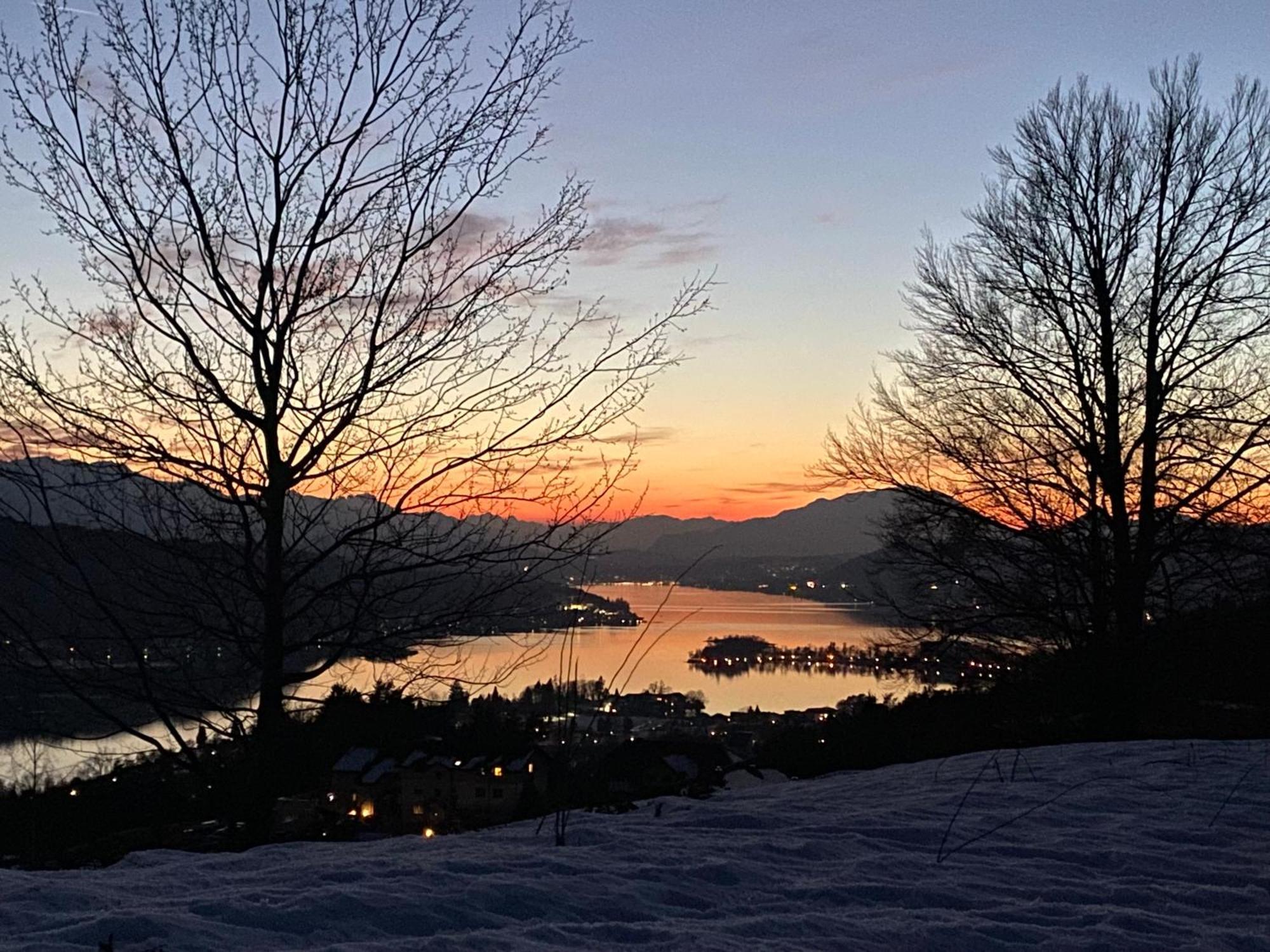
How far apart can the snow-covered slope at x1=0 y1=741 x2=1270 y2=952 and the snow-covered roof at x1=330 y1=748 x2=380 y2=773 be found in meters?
2.00

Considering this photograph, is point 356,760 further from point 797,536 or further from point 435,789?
point 797,536

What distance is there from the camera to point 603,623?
5375mm

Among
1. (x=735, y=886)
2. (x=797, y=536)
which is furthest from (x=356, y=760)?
(x=797, y=536)

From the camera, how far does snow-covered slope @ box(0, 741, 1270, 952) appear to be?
2.38 m

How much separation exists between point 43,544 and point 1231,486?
9.77m

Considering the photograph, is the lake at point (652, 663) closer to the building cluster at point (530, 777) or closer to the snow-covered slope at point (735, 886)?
the building cluster at point (530, 777)

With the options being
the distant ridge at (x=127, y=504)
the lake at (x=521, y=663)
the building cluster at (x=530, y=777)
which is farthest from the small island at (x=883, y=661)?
the distant ridge at (x=127, y=504)

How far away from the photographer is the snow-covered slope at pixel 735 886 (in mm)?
2377

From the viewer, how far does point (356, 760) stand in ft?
20.9

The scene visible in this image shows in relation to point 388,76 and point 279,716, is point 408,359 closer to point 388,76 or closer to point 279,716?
point 388,76

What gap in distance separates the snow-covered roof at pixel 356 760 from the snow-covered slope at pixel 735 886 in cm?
200

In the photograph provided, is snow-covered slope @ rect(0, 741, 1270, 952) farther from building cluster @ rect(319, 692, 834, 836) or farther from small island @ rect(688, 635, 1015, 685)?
small island @ rect(688, 635, 1015, 685)

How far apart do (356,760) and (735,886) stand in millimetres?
4102

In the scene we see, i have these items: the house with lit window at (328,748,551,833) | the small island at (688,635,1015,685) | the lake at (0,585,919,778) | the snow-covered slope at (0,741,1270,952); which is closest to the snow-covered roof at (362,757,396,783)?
the house with lit window at (328,748,551,833)
